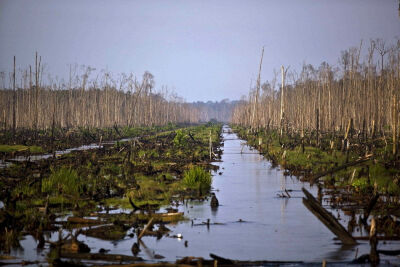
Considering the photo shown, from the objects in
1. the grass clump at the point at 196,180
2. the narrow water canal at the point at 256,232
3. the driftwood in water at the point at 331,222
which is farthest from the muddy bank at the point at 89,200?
the driftwood in water at the point at 331,222

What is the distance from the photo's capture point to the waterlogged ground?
10.2 m

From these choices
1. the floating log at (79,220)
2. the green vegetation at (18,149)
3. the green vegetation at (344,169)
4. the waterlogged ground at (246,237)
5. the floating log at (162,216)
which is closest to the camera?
the waterlogged ground at (246,237)

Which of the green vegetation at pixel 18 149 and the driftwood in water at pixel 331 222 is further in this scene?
the green vegetation at pixel 18 149

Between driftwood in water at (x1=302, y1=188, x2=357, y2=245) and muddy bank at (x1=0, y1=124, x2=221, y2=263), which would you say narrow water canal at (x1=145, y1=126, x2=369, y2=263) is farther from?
muddy bank at (x1=0, y1=124, x2=221, y2=263)

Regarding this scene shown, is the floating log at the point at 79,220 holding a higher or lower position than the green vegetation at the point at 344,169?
lower

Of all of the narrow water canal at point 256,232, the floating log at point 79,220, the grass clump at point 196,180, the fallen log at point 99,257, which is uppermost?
the grass clump at point 196,180

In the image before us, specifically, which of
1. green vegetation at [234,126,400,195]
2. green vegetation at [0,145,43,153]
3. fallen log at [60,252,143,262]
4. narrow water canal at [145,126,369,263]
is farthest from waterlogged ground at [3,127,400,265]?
green vegetation at [0,145,43,153]

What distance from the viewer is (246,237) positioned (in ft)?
39.3

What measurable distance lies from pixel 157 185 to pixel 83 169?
14.6 feet

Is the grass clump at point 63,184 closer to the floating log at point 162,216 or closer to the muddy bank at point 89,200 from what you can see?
the muddy bank at point 89,200

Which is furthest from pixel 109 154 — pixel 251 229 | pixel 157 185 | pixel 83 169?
pixel 251 229

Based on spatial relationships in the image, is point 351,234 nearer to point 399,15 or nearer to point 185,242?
point 185,242

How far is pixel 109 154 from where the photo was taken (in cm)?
2864

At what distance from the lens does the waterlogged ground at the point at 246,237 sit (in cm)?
1016
